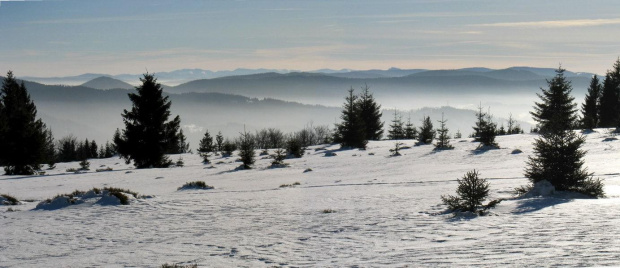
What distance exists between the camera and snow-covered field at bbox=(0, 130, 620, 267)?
8.06 metres

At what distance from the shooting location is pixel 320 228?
11000 millimetres

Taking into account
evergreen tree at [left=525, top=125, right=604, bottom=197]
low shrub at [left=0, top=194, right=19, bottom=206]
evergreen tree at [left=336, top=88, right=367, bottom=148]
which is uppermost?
evergreen tree at [left=336, top=88, right=367, bottom=148]

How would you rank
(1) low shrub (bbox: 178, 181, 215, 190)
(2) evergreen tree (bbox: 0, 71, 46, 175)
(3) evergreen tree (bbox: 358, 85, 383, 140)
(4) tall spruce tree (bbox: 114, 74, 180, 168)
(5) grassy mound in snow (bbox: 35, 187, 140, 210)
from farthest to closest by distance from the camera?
(3) evergreen tree (bbox: 358, 85, 383, 140) → (4) tall spruce tree (bbox: 114, 74, 180, 168) → (2) evergreen tree (bbox: 0, 71, 46, 175) → (1) low shrub (bbox: 178, 181, 215, 190) → (5) grassy mound in snow (bbox: 35, 187, 140, 210)

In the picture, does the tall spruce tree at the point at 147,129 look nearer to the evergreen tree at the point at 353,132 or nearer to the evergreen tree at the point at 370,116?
the evergreen tree at the point at 353,132

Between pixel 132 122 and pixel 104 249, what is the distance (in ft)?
88.4

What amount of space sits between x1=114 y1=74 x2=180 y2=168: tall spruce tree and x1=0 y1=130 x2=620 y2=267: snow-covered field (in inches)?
521

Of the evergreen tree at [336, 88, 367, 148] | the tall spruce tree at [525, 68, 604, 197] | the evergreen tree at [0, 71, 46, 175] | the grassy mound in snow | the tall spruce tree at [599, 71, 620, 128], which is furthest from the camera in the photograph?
the tall spruce tree at [599, 71, 620, 128]

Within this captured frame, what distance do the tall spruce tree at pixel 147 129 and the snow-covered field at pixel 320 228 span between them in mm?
13232

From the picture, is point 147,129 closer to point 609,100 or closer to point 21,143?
point 21,143

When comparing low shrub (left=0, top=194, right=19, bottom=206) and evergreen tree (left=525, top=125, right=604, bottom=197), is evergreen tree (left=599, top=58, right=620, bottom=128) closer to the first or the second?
evergreen tree (left=525, top=125, right=604, bottom=197)

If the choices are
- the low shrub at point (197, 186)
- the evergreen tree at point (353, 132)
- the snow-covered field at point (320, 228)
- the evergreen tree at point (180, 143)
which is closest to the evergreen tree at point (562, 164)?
the snow-covered field at point (320, 228)

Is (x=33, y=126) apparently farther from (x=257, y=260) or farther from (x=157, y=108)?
(x=257, y=260)

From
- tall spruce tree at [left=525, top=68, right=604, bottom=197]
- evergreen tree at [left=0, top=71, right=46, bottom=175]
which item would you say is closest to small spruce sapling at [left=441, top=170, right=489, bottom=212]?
tall spruce tree at [left=525, top=68, right=604, bottom=197]

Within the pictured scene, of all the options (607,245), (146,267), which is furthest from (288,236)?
(607,245)
